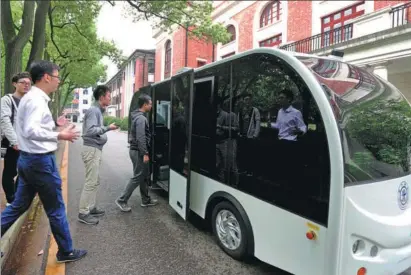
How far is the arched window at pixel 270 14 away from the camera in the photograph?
68.9 ft

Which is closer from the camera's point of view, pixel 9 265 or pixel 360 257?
pixel 360 257

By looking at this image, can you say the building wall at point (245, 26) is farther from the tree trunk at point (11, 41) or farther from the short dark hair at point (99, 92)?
the short dark hair at point (99, 92)

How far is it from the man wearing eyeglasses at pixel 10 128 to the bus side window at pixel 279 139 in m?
3.23

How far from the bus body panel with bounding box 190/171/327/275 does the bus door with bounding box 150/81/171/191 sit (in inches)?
111

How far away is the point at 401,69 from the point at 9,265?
42.9 ft

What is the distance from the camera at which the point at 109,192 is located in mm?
6758

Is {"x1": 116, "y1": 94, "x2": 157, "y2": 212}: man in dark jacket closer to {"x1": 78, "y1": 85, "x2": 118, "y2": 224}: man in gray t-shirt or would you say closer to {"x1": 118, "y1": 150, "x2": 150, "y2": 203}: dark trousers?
{"x1": 118, "y1": 150, "x2": 150, "y2": 203}: dark trousers

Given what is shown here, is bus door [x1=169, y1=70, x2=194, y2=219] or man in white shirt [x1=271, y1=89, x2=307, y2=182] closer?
man in white shirt [x1=271, y1=89, x2=307, y2=182]

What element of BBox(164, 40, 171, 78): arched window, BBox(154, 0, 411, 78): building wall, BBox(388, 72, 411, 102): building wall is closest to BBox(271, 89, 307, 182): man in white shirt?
BBox(154, 0, 411, 78): building wall

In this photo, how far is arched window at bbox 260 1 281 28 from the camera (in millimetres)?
21016

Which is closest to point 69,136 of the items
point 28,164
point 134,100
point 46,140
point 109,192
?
point 46,140

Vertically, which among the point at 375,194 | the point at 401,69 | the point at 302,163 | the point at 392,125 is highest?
the point at 401,69

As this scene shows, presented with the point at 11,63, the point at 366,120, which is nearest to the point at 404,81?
the point at 366,120

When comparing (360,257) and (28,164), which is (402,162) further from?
(28,164)
